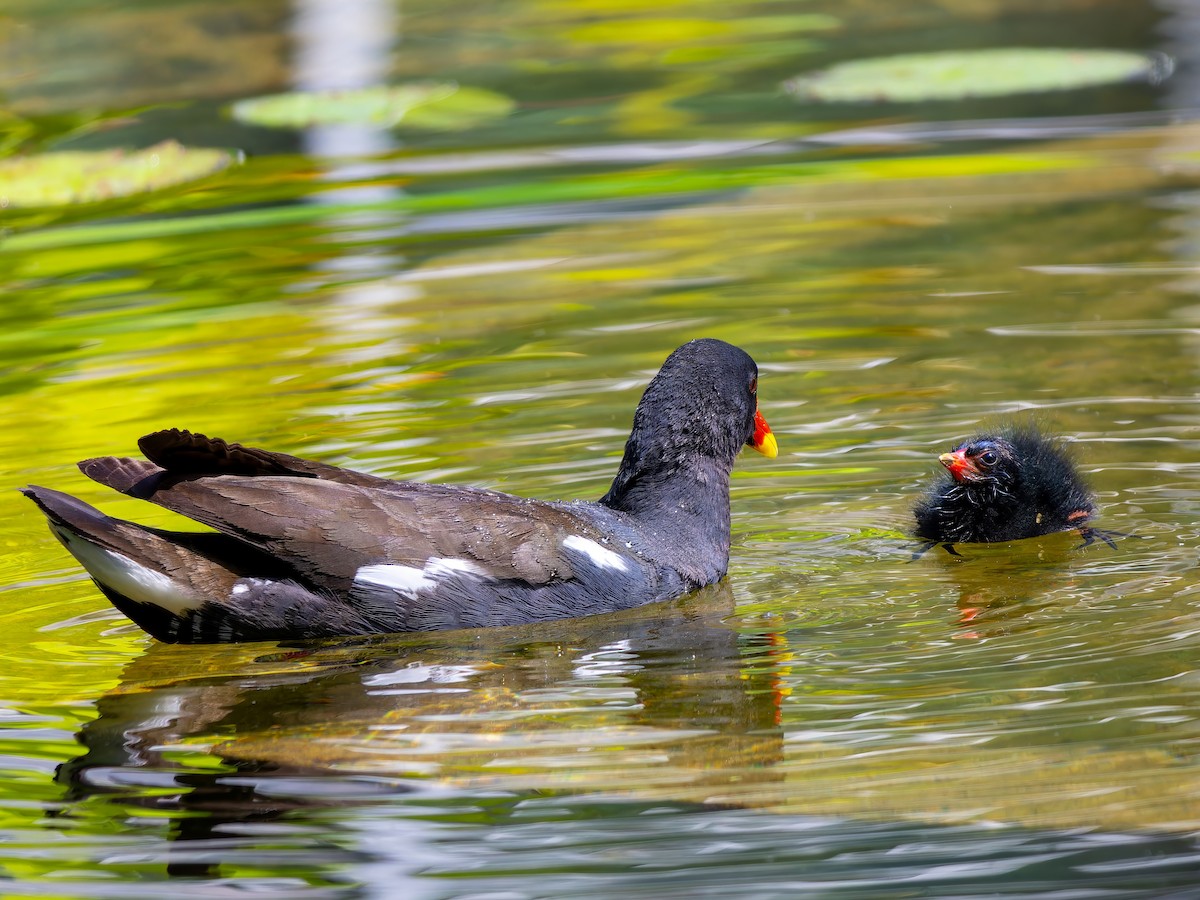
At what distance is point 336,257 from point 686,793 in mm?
7014

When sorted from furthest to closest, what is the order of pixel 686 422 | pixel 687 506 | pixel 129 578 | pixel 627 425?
pixel 627 425 < pixel 686 422 < pixel 687 506 < pixel 129 578

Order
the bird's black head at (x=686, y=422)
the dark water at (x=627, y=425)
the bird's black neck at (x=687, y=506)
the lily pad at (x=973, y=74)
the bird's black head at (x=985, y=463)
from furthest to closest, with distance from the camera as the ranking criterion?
the lily pad at (x=973, y=74)
the bird's black head at (x=985, y=463)
the bird's black head at (x=686, y=422)
the bird's black neck at (x=687, y=506)
the dark water at (x=627, y=425)

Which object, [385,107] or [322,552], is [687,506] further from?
[385,107]

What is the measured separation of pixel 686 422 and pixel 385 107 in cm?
751

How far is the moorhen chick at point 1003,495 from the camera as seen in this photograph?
6.05 m

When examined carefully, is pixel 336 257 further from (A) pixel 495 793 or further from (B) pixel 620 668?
(A) pixel 495 793

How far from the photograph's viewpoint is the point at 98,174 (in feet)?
39.4

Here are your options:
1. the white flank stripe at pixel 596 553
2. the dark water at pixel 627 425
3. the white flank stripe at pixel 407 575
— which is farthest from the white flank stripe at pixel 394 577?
the white flank stripe at pixel 596 553

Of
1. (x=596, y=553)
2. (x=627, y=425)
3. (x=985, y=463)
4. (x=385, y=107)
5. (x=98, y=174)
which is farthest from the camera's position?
(x=385, y=107)

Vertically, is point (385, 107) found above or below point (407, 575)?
above

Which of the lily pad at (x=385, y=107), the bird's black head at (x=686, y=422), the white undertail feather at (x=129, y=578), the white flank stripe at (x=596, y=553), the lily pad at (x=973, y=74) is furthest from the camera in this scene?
the lily pad at (x=385, y=107)

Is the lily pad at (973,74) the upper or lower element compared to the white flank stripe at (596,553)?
upper

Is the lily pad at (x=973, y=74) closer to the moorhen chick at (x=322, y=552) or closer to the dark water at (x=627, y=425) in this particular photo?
the dark water at (x=627, y=425)

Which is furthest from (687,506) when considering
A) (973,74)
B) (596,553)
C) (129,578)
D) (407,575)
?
(973,74)
